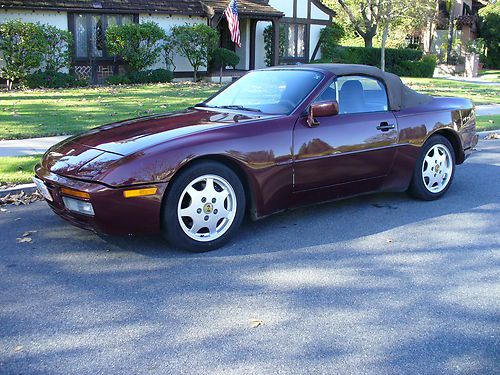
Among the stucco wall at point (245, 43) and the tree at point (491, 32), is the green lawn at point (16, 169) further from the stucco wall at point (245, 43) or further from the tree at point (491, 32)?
the tree at point (491, 32)

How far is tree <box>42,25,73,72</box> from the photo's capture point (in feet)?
61.5

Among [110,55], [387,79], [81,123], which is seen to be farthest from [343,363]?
[110,55]

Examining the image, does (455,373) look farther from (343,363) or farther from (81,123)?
(81,123)

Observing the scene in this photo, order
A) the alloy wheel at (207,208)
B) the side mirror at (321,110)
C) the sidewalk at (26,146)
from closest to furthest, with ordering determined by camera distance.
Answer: the alloy wheel at (207,208), the side mirror at (321,110), the sidewalk at (26,146)

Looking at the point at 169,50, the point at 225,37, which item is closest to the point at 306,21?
the point at 225,37

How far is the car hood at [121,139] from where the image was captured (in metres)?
4.53

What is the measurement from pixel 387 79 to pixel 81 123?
6.41 metres

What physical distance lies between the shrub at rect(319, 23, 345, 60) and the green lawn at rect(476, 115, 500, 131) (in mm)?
16371

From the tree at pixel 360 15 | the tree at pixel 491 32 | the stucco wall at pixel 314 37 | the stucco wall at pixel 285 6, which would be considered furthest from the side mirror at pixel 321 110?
the tree at pixel 491 32

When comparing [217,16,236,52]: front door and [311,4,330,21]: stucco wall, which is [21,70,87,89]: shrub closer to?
[217,16,236,52]: front door

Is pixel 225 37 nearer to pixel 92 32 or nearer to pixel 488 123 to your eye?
pixel 92 32

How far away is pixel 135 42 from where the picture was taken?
2042 centimetres

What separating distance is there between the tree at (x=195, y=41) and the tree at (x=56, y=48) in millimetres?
4100

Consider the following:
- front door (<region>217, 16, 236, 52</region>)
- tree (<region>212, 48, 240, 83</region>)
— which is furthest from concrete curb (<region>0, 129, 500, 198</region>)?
front door (<region>217, 16, 236, 52</region>)
